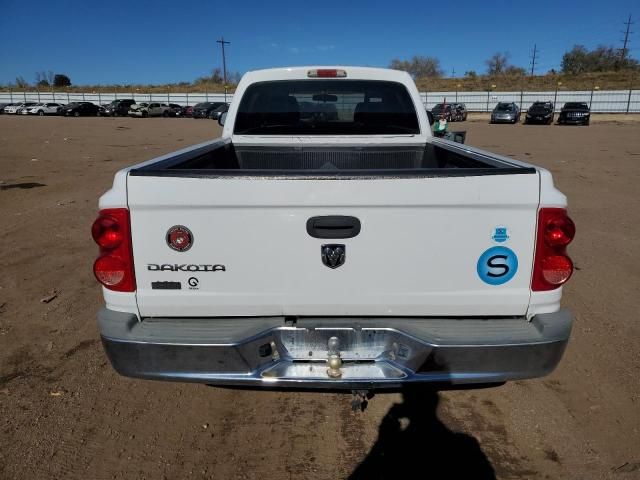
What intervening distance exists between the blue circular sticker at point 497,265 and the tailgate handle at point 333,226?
2.08ft

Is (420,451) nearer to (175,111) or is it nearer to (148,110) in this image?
(148,110)

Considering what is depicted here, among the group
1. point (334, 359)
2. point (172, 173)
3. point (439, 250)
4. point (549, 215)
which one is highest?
point (172, 173)

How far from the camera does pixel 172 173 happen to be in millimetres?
2238

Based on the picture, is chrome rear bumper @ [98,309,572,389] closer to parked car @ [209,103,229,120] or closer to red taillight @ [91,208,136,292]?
red taillight @ [91,208,136,292]

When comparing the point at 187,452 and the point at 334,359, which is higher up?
the point at 334,359

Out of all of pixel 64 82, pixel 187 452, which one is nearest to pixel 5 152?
pixel 187 452

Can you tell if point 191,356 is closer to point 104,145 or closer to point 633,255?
point 633,255

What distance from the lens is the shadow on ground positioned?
245 centimetres

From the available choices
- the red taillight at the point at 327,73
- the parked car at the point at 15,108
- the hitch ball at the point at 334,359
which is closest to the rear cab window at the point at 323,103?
the red taillight at the point at 327,73

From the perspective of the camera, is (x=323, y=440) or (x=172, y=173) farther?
(x=323, y=440)

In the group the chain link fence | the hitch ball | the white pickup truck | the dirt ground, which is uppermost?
the chain link fence

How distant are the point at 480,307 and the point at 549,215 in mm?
546

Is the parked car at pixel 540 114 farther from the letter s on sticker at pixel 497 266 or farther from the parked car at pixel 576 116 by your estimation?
the letter s on sticker at pixel 497 266

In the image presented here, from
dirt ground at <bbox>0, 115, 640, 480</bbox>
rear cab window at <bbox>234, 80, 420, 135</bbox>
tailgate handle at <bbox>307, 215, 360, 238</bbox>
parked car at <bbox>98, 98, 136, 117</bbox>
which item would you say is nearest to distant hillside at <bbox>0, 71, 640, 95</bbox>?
parked car at <bbox>98, 98, 136, 117</bbox>
